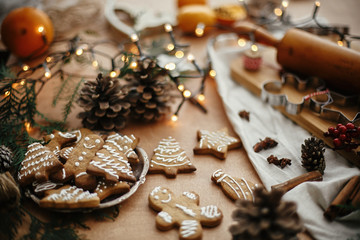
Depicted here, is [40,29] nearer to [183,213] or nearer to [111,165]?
[111,165]

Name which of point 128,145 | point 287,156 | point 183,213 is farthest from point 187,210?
point 287,156

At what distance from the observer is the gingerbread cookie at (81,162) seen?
3.06 feet

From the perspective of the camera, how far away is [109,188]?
0.93 m

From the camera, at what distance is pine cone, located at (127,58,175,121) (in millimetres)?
1213

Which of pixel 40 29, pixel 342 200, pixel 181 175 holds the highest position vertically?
pixel 40 29

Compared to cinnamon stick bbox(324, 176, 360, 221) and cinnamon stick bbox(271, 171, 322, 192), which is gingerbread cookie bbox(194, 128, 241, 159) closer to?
cinnamon stick bbox(271, 171, 322, 192)

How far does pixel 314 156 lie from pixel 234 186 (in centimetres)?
28

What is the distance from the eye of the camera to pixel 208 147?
1126 millimetres

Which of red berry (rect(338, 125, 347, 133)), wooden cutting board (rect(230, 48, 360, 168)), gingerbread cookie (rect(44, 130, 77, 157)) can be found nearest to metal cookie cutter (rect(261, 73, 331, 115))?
wooden cutting board (rect(230, 48, 360, 168))

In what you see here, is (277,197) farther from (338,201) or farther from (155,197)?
(155,197)

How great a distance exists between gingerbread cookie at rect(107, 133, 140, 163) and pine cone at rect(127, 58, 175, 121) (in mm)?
173

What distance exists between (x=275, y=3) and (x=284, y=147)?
120 cm

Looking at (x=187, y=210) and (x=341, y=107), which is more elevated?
(x=341, y=107)

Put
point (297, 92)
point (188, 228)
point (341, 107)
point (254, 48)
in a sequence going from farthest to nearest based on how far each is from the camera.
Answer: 1. point (254, 48)
2. point (297, 92)
3. point (341, 107)
4. point (188, 228)
